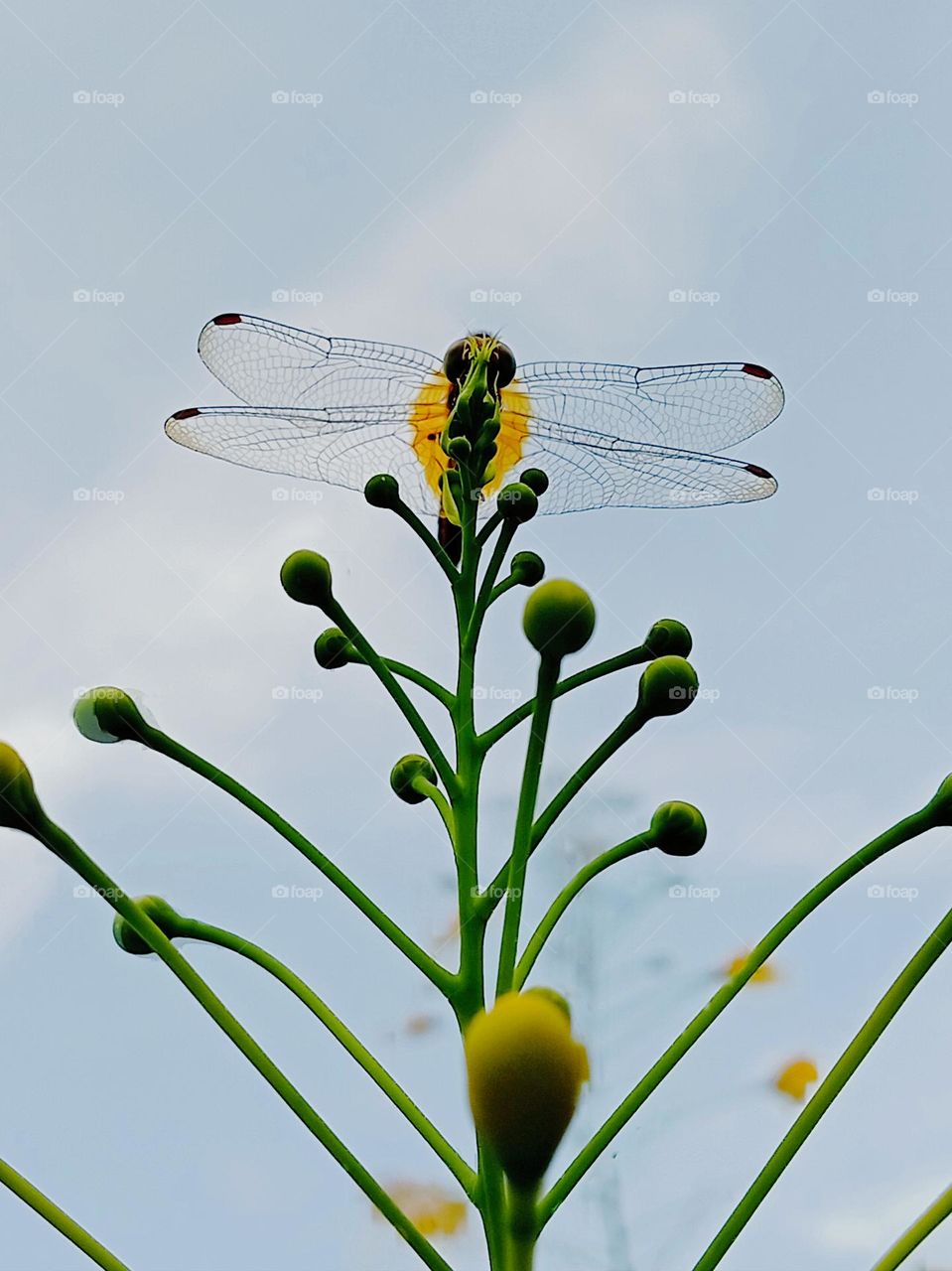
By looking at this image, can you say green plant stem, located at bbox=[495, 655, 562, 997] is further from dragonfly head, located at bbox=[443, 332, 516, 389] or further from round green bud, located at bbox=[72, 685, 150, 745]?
dragonfly head, located at bbox=[443, 332, 516, 389]

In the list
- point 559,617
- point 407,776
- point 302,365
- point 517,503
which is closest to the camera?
point 559,617

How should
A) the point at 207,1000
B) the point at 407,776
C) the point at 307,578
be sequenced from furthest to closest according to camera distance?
the point at 407,776 → the point at 307,578 → the point at 207,1000

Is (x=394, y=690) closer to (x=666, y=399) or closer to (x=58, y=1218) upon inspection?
(x=58, y=1218)

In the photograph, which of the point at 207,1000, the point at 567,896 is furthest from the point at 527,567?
the point at 207,1000

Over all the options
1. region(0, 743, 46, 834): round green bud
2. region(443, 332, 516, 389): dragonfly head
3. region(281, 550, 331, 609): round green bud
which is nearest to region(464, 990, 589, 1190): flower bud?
region(0, 743, 46, 834): round green bud

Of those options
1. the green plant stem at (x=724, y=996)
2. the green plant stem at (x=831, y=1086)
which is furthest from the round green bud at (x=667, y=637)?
the green plant stem at (x=831, y=1086)

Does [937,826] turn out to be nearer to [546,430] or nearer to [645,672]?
[645,672]

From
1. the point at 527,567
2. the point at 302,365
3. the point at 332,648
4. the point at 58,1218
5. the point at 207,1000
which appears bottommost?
the point at 58,1218

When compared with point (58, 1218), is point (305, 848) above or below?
above
